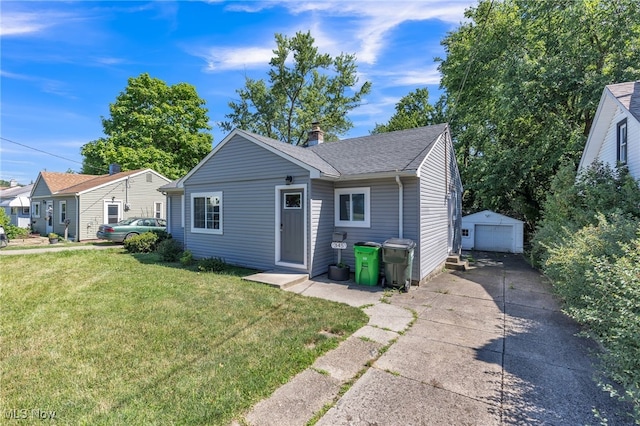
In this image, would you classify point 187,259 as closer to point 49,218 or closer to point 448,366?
Result: point 448,366

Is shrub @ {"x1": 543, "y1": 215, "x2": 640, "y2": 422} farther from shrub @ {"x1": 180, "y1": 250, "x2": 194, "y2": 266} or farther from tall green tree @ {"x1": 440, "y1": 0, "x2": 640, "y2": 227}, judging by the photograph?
shrub @ {"x1": 180, "y1": 250, "x2": 194, "y2": 266}

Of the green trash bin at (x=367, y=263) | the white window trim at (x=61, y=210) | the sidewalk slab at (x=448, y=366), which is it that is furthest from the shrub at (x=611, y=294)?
the white window trim at (x=61, y=210)

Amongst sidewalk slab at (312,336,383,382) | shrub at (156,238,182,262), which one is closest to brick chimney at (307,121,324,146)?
shrub at (156,238,182,262)

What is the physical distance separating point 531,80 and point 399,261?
11.4m

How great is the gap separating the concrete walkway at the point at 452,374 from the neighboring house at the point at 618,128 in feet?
15.8

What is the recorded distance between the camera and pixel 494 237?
13.8 metres

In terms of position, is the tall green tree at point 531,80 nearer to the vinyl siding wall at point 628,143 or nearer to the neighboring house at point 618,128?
the neighboring house at point 618,128

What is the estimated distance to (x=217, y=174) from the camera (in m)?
9.31

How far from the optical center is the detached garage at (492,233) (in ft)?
43.8

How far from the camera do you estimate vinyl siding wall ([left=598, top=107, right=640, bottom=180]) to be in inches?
264

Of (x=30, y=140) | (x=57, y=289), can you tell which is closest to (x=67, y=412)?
(x=57, y=289)

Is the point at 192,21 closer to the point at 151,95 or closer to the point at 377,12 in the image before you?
the point at 377,12

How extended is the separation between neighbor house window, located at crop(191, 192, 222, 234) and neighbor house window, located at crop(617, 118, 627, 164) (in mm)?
11603

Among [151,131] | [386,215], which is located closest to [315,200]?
[386,215]
